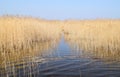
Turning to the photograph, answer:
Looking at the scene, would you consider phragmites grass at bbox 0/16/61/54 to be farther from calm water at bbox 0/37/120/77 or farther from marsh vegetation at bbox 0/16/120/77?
calm water at bbox 0/37/120/77

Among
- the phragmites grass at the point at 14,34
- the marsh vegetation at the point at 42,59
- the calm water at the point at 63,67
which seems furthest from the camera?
the phragmites grass at the point at 14,34

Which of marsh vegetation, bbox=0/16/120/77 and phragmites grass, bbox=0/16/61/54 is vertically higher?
phragmites grass, bbox=0/16/61/54

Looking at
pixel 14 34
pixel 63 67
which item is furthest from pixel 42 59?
pixel 14 34

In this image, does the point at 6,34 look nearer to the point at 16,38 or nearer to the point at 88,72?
the point at 16,38

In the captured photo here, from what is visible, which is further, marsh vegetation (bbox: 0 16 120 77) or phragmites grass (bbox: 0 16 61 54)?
phragmites grass (bbox: 0 16 61 54)

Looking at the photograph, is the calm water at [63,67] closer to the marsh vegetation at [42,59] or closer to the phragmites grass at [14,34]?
→ the marsh vegetation at [42,59]

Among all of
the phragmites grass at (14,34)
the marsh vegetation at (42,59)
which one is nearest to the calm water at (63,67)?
the marsh vegetation at (42,59)

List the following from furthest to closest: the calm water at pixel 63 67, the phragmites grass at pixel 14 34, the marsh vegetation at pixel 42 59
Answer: the phragmites grass at pixel 14 34 → the marsh vegetation at pixel 42 59 → the calm water at pixel 63 67

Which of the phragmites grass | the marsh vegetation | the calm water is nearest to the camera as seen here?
the calm water

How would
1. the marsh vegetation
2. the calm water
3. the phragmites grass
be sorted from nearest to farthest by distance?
the calm water
the marsh vegetation
the phragmites grass

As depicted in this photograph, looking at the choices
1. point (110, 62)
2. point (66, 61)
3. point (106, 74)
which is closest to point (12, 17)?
point (66, 61)

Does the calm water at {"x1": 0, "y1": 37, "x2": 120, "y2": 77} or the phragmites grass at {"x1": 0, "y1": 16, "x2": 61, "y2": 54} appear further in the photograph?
the phragmites grass at {"x1": 0, "y1": 16, "x2": 61, "y2": 54}

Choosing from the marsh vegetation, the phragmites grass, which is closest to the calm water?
the marsh vegetation

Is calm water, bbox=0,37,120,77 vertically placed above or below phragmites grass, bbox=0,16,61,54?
below
